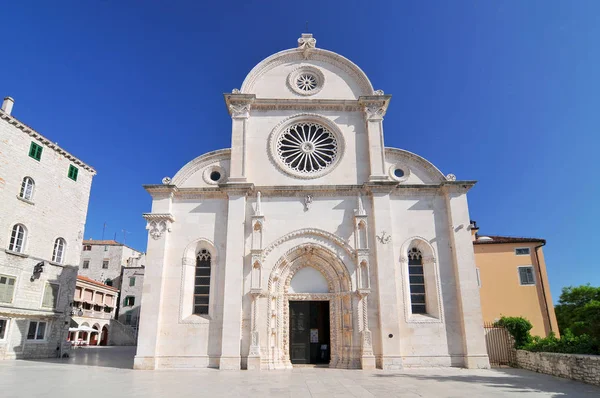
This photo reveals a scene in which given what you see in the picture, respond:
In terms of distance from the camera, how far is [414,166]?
2016cm

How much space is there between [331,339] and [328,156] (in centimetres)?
898

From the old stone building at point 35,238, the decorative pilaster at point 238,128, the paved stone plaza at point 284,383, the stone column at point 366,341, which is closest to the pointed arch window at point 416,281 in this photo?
the stone column at point 366,341

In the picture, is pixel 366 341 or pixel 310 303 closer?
pixel 366 341

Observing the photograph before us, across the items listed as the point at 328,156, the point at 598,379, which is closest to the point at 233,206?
the point at 328,156

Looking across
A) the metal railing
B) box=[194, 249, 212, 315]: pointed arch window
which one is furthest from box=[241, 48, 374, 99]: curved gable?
the metal railing

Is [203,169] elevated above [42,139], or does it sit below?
below

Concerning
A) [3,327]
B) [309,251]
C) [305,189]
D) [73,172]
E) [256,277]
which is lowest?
[3,327]

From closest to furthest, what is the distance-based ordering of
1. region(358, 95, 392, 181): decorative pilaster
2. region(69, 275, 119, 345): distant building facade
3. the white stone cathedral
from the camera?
the white stone cathedral, region(358, 95, 392, 181): decorative pilaster, region(69, 275, 119, 345): distant building facade

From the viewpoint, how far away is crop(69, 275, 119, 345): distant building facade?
1693 inches

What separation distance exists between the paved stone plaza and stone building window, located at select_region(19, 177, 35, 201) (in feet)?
30.5

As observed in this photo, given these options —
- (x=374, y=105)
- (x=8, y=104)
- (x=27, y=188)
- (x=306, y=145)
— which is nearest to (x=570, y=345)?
(x=374, y=105)

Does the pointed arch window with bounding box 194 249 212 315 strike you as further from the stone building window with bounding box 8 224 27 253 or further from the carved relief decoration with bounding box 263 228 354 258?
the stone building window with bounding box 8 224 27 253

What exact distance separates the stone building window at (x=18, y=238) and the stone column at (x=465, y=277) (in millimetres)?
22355

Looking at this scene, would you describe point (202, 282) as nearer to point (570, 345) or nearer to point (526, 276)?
point (570, 345)
